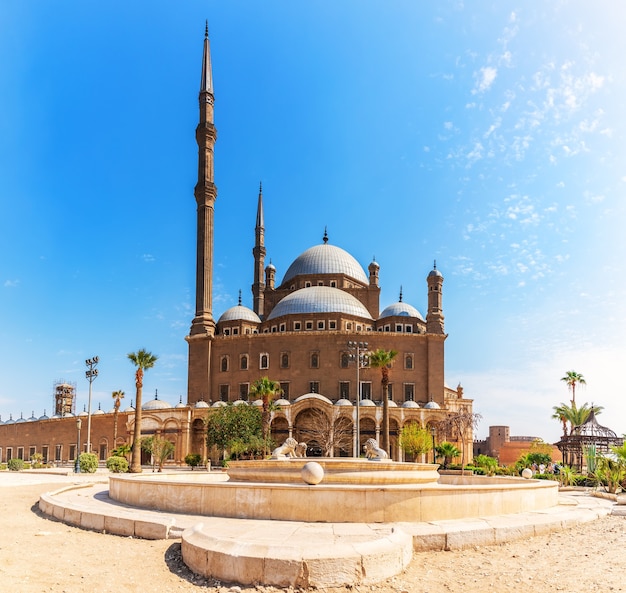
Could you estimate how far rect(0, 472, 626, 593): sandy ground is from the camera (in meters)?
6.86

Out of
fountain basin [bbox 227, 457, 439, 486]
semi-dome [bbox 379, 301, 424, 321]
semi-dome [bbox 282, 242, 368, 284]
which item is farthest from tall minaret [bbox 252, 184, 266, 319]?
fountain basin [bbox 227, 457, 439, 486]

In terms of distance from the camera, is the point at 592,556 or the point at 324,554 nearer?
the point at 324,554

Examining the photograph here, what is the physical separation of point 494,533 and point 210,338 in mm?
42317

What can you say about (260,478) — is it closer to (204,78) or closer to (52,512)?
(52,512)

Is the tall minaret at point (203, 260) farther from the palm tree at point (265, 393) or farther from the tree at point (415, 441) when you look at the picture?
the tree at point (415, 441)

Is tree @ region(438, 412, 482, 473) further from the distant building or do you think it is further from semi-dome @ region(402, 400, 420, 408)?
the distant building

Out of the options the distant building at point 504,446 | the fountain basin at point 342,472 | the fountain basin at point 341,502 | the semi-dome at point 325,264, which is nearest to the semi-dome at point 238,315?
the semi-dome at point 325,264

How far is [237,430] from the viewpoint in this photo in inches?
1565

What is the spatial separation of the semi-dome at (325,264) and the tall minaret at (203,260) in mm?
11246

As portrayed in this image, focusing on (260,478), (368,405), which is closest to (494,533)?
(260,478)

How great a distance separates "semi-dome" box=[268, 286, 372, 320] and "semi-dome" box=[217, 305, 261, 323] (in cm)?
255

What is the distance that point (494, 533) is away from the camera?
352 inches

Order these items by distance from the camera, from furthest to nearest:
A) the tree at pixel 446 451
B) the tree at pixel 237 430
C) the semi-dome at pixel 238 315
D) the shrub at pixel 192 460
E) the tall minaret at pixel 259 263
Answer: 1. the tall minaret at pixel 259 263
2. the semi-dome at pixel 238 315
3. the shrub at pixel 192 460
4. the tree at pixel 446 451
5. the tree at pixel 237 430

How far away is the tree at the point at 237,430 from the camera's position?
126ft
